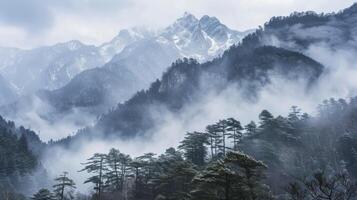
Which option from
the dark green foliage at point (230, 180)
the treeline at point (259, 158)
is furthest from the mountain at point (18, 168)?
the dark green foliage at point (230, 180)

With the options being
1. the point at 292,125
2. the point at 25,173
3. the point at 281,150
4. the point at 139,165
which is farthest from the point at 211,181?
the point at 25,173

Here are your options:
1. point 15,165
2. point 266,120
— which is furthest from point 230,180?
point 15,165

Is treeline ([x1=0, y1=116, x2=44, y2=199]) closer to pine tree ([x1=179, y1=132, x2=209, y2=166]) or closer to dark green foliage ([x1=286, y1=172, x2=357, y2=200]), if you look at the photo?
pine tree ([x1=179, y1=132, x2=209, y2=166])

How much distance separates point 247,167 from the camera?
37.1 meters

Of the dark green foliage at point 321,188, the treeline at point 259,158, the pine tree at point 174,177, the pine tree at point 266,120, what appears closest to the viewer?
the dark green foliage at point 321,188

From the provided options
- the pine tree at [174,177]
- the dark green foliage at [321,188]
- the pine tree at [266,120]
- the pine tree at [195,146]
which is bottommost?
the dark green foliage at [321,188]

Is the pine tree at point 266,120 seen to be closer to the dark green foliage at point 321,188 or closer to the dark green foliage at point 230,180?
the dark green foliage at point 321,188

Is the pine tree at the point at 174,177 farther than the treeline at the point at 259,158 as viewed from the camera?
No

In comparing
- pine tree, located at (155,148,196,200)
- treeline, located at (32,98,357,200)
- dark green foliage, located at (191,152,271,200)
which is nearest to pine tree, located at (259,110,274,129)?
treeline, located at (32,98,357,200)

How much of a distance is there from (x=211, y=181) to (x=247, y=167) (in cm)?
398

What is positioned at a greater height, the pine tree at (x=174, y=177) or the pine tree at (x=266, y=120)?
the pine tree at (x=266, y=120)

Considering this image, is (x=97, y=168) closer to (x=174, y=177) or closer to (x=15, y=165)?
(x=174, y=177)

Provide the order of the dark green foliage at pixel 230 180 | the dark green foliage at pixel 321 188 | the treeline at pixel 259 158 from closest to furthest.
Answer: the dark green foliage at pixel 321 188
the dark green foliage at pixel 230 180
the treeline at pixel 259 158

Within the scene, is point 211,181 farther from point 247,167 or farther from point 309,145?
point 309,145
